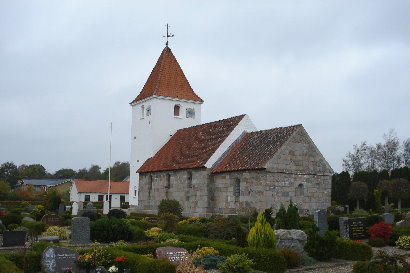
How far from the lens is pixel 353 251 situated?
12.3m

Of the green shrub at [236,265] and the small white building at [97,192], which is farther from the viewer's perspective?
the small white building at [97,192]

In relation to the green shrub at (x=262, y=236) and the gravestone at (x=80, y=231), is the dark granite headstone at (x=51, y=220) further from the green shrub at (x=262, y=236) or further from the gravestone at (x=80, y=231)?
the green shrub at (x=262, y=236)

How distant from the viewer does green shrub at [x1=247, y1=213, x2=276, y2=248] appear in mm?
11648

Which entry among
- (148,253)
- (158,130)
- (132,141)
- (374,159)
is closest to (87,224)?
(148,253)

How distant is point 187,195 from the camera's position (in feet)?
80.0

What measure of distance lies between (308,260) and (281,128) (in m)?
11.3

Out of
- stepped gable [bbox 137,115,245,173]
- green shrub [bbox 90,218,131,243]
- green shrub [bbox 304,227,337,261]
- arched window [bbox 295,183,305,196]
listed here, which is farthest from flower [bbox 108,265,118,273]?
stepped gable [bbox 137,115,245,173]

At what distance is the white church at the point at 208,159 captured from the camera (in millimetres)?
20625

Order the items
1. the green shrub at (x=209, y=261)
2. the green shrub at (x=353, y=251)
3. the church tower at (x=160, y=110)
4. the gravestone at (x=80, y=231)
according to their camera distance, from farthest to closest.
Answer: the church tower at (x=160, y=110) → the gravestone at (x=80, y=231) → the green shrub at (x=353, y=251) → the green shrub at (x=209, y=261)

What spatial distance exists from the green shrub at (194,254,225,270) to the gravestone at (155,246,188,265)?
1.22ft

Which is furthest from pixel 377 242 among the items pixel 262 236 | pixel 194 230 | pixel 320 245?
pixel 194 230

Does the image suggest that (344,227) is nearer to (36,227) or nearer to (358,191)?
(36,227)

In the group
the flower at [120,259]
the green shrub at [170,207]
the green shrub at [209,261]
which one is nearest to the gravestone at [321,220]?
the green shrub at [209,261]

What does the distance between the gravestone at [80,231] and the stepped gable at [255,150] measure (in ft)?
27.0
